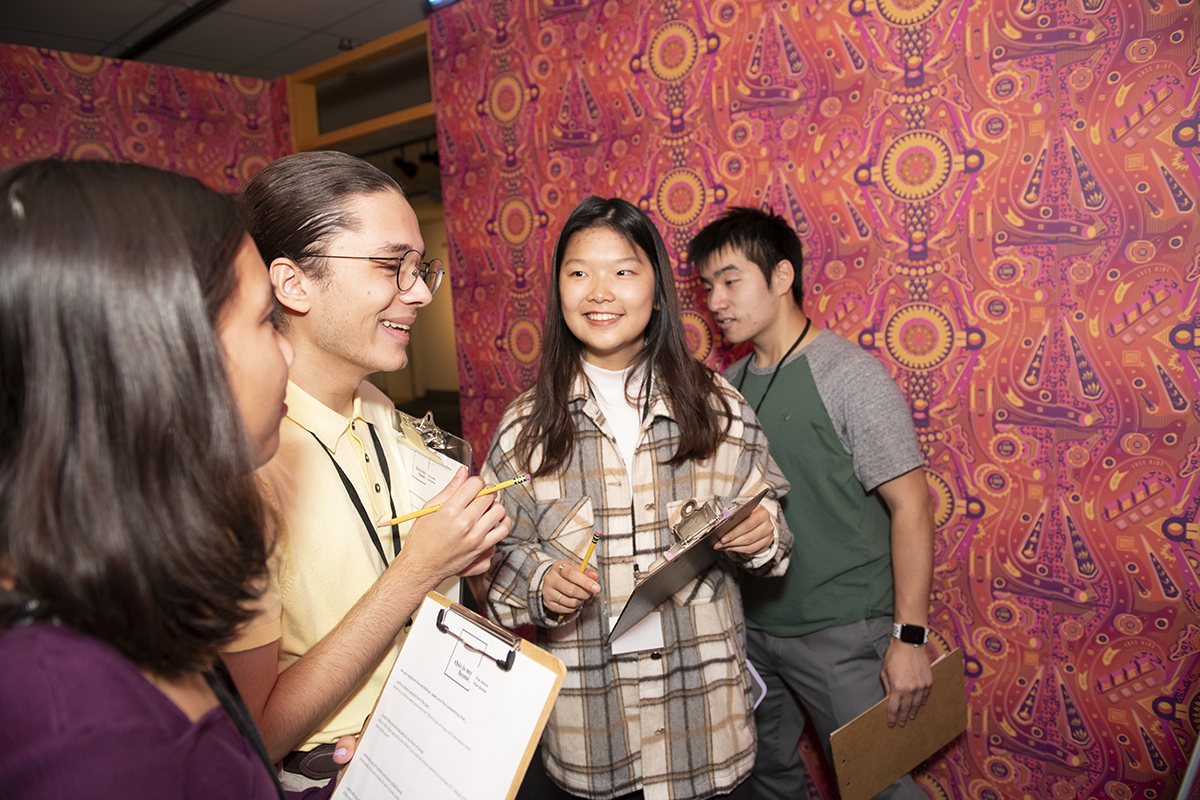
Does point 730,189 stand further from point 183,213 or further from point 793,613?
point 183,213

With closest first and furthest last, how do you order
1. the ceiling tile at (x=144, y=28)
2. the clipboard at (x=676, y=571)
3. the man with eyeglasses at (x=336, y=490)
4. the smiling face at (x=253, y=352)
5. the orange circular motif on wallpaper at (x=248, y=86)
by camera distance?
the smiling face at (x=253, y=352), the man with eyeglasses at (x=336, y=490), the clipboard at (x=676, y=571), the ceiling tile at (x=144, y=28), the orange circular motif on wallpaper at (x=248, y=86)

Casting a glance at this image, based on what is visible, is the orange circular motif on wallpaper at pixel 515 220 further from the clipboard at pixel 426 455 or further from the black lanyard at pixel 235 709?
the black lanyard at pixel 235 709

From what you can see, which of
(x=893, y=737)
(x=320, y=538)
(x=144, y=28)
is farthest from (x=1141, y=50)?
(x=144, y=28)

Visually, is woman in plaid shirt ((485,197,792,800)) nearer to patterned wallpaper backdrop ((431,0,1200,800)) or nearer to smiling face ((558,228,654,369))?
smiling face ((558,228,654,369))

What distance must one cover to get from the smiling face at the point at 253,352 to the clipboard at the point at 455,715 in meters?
0.40

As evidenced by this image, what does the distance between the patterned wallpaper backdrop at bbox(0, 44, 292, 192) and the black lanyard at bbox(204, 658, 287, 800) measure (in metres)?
3.96

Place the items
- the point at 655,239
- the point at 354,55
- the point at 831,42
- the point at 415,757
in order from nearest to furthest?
the point at 415,757
the point at 655,239
the point at 831,42
the point at 354,55

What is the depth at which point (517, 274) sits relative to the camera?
3324 mm

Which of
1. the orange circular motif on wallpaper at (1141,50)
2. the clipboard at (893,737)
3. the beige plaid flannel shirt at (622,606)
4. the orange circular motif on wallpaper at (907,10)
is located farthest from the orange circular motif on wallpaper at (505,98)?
the clipboard at (893,737)

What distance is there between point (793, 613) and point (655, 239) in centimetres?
122

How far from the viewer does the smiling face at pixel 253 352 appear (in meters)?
0.68

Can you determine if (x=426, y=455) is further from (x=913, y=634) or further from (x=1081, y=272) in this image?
(x=1081, y=272)

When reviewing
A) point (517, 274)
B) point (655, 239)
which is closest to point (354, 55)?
point (517, 274)

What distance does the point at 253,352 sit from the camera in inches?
27.4
